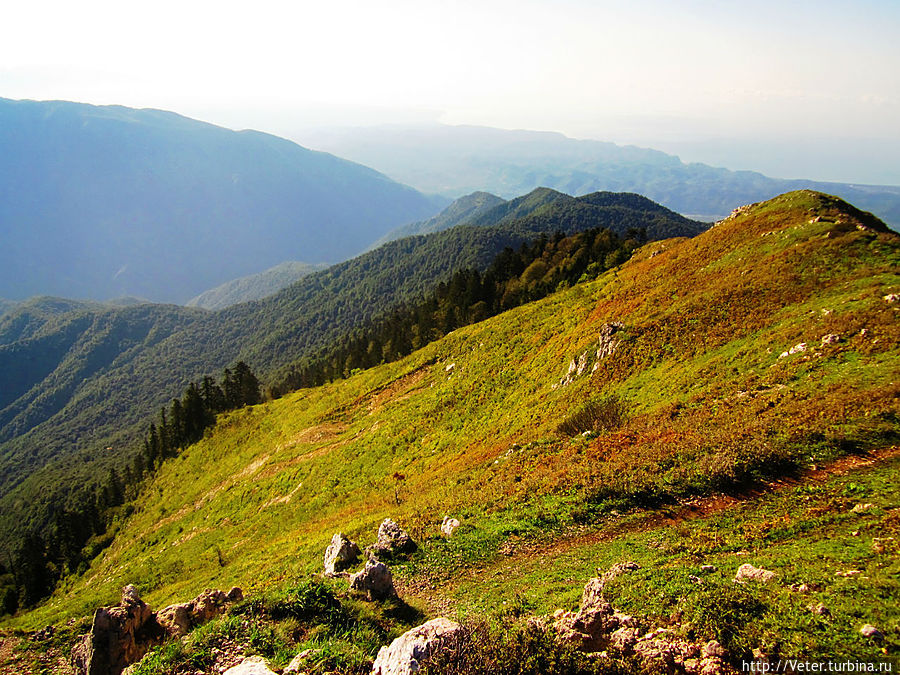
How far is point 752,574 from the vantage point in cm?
923

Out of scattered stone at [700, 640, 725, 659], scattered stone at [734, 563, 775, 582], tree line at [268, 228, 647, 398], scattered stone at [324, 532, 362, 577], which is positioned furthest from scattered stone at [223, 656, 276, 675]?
tree line at [268, 228, 647, 398]

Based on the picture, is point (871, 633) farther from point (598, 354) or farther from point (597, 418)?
point (598, 354)

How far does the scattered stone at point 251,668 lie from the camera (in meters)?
8.65

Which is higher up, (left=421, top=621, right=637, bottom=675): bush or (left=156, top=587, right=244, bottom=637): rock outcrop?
(left=421, top=621, right=637, bottom=675): bush

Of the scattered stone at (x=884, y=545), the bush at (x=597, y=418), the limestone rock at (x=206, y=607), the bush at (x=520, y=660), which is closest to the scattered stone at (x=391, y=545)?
the limestone rock at (x=206, y=607)

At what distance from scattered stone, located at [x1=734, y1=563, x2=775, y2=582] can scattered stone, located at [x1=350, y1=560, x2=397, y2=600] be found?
9.31m

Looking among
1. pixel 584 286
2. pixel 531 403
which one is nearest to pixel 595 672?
pixel 531 403

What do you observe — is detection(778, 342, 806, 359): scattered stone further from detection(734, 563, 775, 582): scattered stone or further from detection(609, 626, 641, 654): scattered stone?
detection(609, 626, 641, 654): scattered stone

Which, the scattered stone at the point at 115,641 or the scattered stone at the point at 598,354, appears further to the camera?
the scattered stone at the point at 598,354

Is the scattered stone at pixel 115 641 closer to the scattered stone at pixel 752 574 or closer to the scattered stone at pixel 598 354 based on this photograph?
the scattered stone at pixel 752 574

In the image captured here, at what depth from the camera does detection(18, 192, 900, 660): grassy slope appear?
610 inches

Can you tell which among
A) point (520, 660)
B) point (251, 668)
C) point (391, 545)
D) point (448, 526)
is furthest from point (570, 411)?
point (251, 668)

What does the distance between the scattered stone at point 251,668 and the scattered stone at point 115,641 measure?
416 centimetres

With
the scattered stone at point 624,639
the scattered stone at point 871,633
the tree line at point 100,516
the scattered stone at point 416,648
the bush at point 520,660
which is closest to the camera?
the scattered stone at point 871,633
